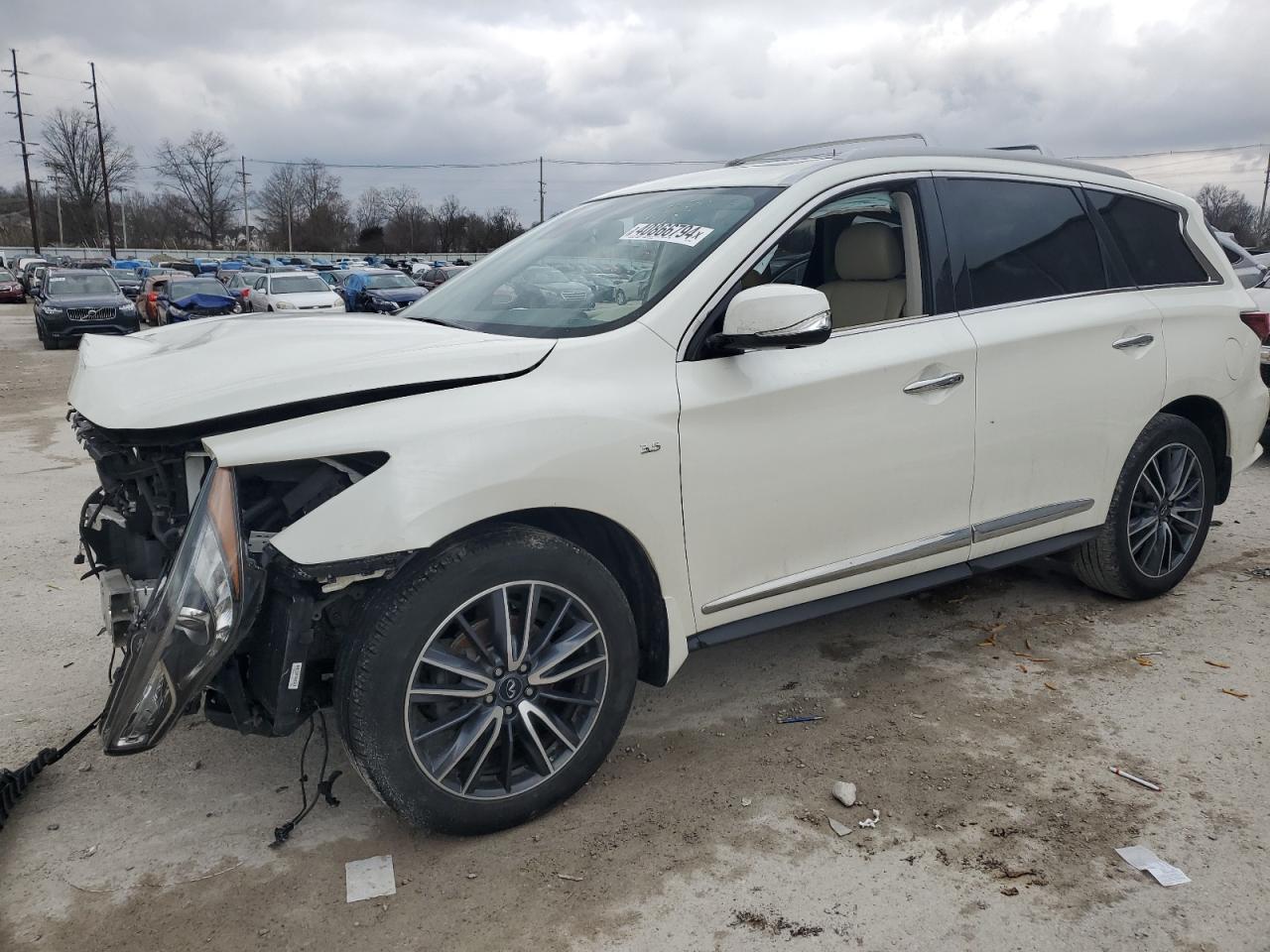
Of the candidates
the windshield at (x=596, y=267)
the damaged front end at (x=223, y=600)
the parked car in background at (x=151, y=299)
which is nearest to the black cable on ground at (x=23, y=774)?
the damaged front end at (x=223, y=600)

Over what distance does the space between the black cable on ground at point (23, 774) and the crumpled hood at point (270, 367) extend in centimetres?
99

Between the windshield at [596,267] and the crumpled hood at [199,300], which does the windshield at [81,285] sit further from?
the windshield at [596,267]

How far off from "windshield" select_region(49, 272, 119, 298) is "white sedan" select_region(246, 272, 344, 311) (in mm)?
3207

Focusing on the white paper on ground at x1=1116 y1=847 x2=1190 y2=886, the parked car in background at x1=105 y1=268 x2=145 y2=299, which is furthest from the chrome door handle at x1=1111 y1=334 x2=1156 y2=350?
the parked car in background at x1=105 y1=268 x2=145 y2=299

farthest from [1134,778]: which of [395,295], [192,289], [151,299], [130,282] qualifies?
[130,282]

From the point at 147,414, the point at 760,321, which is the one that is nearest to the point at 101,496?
the point at 147,414

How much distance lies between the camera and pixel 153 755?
338 cm

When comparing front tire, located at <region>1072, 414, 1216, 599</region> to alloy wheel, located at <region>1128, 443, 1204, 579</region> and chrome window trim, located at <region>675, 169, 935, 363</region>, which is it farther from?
chrome window trim, located at <region>675, 169, 935, 363</region>

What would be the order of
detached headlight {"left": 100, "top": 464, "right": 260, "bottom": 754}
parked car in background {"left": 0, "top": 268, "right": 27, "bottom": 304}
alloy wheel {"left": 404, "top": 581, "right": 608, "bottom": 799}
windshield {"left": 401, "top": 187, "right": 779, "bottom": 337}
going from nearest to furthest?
1. detached headlight {"left": 100, "top": 464, "right": 260, "bottom": 754}
2. alloy wheel {"left": 404, "top": 581, "right": 608, "bottom": 799}
3. windshield {"left": 401, "top": 187, "right": 779, "bottom": 337}
4. parked car in background {"left": 0, "top": 268, "right": 27, "bottom": 304}

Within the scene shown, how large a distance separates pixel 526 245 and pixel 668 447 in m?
1.51

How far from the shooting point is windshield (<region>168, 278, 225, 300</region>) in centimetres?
2362

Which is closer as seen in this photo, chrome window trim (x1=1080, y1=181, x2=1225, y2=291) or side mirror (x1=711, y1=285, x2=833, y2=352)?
side mirror (x1=711, y1=285, x2=833, y2=352)

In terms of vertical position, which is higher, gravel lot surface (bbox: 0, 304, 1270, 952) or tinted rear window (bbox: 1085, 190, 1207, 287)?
tinted rear window (bbox: 1085, 190, 1207, 287)

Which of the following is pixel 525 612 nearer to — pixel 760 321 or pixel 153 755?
pixel 760 321
